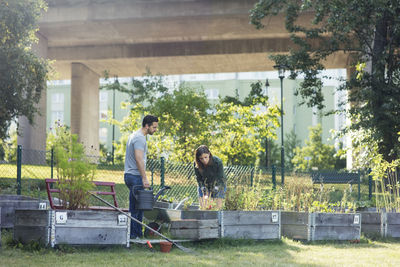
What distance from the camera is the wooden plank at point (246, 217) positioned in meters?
7.77

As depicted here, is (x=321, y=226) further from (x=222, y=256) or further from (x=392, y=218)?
(x=222, y=256)

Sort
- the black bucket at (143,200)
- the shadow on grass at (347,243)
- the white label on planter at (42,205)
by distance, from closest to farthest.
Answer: the black bucket at (143,200), the shadow on grass at (347,243), the white label on planter at (42,205)

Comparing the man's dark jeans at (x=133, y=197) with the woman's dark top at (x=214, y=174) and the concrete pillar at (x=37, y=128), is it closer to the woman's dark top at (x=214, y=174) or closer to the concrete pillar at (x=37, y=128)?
the woman's dark top at (x=214, y=174)

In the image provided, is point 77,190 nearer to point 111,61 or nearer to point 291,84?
point 111,61

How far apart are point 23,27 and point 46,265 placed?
915cm

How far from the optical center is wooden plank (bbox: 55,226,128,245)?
6.59 m

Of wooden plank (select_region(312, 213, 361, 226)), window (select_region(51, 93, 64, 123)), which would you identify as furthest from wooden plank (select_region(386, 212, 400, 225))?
window (select_region(51, 93, 64, 123))

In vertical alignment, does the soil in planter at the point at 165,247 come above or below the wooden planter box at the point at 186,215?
below

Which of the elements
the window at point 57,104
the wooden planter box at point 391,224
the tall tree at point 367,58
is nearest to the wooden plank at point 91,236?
the wooden planter box at point 391,224

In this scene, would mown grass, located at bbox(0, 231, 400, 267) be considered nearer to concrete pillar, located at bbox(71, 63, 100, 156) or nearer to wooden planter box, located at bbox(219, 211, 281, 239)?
wooden planter box, located at bbox(219, 211, 281, 239)

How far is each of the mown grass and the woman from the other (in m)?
0.85

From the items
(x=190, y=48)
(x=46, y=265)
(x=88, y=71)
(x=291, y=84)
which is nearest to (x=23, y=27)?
(x=46, y=265)

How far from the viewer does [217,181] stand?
8.27 m

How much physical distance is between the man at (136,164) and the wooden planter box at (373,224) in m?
4.23
